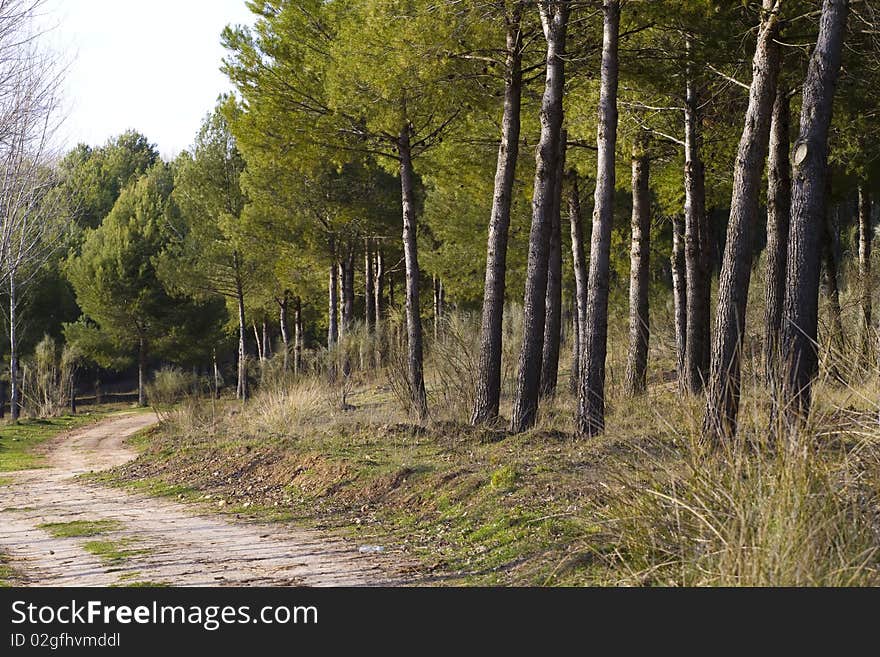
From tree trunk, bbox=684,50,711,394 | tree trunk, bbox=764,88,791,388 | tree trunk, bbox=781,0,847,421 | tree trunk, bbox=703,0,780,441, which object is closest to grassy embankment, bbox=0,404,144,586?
tree trunk, bbox=684,50,711,394

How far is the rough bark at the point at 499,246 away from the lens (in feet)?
42.9

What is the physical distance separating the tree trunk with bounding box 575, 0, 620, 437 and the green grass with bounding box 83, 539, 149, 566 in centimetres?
546

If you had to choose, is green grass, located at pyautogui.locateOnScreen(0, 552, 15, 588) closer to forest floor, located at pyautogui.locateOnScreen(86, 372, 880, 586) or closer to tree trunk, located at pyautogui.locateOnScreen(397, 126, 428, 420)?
forest floor, located at pyautogui.locateOnScreen(86, 372, 880, 586)

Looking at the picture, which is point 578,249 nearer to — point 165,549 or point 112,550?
point 165,549

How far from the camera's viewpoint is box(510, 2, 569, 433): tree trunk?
476 inches

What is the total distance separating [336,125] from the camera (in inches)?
634

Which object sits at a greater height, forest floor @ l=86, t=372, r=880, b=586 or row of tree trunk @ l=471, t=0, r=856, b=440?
row of tree trunk @ l=471, t=0, r=856, b=440

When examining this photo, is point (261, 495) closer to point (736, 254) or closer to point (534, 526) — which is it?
point (534, 526)

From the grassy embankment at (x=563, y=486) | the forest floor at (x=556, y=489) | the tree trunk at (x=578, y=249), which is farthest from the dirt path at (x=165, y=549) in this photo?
the tree trunk at (x=578, y=249)

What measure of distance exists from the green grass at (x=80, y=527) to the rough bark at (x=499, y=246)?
511 cm

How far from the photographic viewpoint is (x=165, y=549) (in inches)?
342

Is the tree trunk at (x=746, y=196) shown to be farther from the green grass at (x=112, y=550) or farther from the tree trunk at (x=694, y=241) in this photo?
Result: the green grass at (x=112, y=550)

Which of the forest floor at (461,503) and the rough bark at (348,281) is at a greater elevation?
the rough bark at (348,281)
